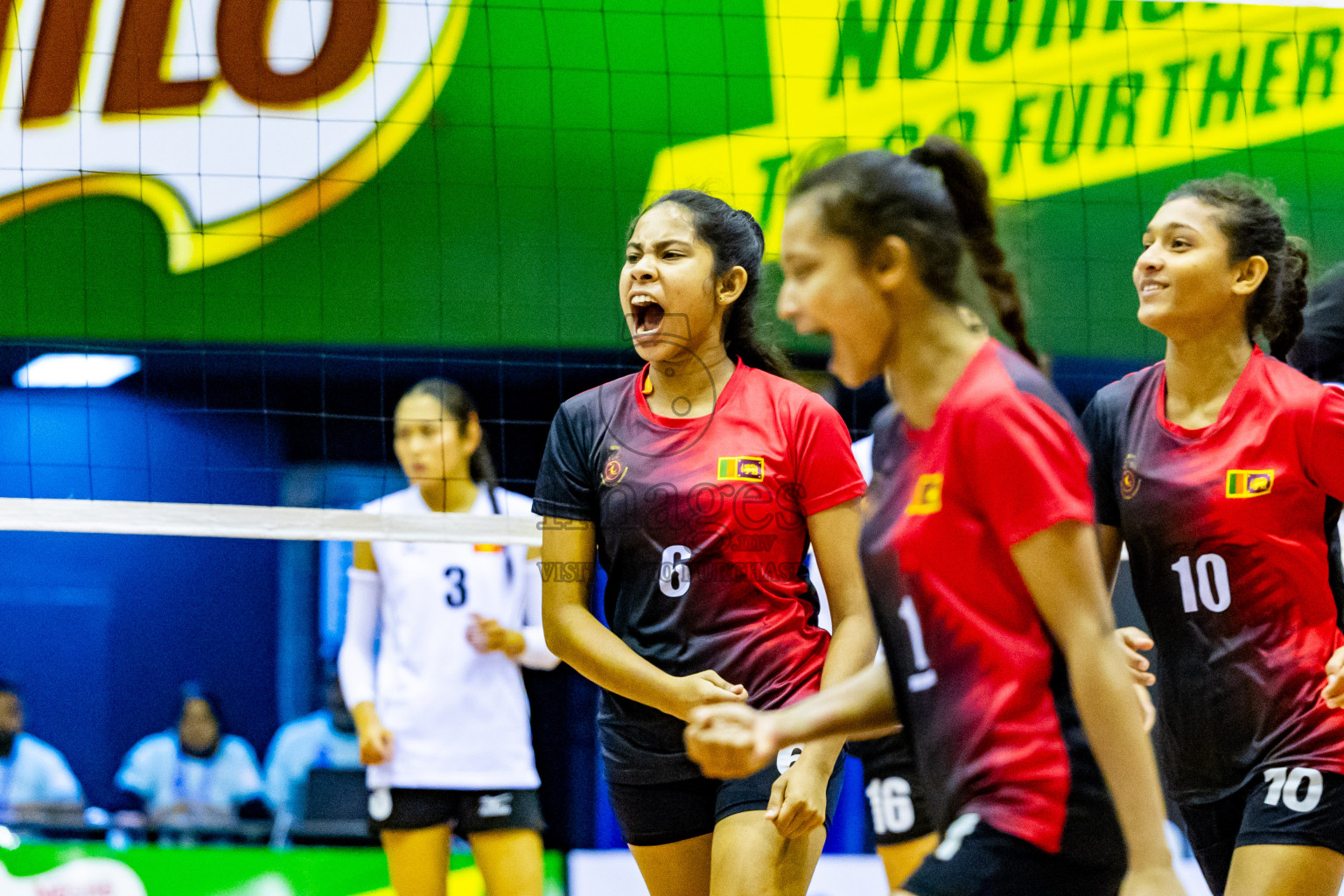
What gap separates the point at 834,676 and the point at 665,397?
73 centimetres

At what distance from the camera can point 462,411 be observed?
5.32 metres

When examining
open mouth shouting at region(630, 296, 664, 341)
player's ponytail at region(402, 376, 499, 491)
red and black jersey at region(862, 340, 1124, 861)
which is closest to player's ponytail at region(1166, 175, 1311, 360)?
open mouth shouting at region(630, 296, 664, 341)

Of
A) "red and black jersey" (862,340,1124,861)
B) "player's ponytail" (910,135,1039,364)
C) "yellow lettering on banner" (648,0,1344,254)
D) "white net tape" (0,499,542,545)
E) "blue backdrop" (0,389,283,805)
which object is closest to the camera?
"red and black jersey" (862,340,1124,861)

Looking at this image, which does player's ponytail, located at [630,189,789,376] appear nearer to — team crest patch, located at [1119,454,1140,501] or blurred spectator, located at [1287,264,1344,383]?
team crest patch, located at [1119,454,1140,501]

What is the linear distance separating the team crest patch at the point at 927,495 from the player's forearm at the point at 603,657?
44.9 inches

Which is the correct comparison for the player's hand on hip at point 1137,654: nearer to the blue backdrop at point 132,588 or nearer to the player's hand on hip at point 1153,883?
the player's hand on hip at point 1153,883

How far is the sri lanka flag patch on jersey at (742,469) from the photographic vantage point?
10.2 feet

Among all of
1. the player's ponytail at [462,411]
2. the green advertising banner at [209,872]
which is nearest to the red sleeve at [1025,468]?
the player's ponytail at [462,411]

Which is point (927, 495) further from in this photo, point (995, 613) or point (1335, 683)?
point (1335, 683)

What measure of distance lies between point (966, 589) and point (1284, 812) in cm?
143

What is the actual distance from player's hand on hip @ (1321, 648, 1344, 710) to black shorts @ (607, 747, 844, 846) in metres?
1.00

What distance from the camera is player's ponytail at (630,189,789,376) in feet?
10.7

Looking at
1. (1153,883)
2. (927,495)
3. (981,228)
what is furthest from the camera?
(981,228)

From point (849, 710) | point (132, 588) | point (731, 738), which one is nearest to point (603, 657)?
point (849, 710)
